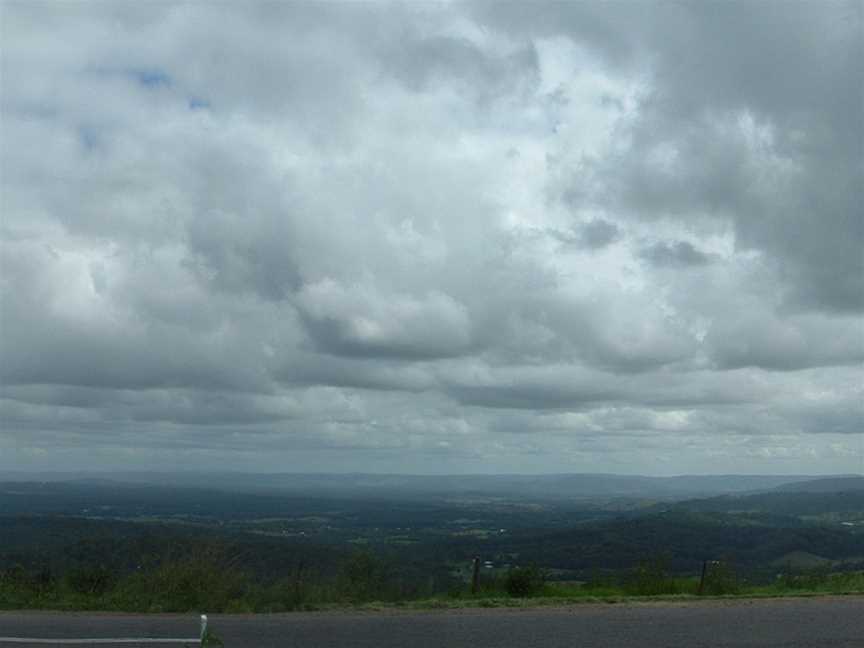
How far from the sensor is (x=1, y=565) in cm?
2539

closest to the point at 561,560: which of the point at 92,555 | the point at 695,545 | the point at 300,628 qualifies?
the point at 695,545

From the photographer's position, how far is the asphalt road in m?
14.9

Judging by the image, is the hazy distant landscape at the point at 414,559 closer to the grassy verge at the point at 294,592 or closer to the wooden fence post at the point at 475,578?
the grassy verge at the point at 294,592

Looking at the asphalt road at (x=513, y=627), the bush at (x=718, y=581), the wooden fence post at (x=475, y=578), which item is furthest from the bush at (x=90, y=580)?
the bush at (x=718, y=581)

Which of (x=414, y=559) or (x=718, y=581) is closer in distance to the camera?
(x=718, y=581)

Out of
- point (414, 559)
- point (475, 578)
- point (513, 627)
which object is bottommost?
point (414, 559)

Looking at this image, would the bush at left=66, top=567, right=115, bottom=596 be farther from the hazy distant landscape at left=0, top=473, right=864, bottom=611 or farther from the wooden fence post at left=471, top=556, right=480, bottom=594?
the wooden fence post at left=471, top=556, right=480, bottom=594

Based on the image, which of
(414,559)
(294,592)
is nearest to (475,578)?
(294,592)

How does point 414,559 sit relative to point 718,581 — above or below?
below

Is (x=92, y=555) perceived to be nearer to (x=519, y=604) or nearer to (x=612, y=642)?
(x=519, y=604)

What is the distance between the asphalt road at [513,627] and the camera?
14875 millimetres

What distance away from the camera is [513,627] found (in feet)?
53.8

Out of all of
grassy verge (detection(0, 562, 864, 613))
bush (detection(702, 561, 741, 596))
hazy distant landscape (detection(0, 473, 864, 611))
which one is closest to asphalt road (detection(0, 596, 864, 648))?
grassy verge (detection(0, 562, 864, 613))

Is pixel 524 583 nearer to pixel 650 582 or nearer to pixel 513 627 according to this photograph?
pixel 650 582
